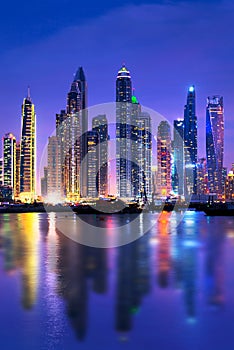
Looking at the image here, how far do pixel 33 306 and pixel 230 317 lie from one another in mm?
4273

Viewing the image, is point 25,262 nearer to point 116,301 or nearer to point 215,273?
point 215,273

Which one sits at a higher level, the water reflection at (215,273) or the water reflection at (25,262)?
the water reflection at (25,262)

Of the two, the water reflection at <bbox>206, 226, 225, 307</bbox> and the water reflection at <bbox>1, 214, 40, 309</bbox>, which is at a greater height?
the water reflection at <bbox>1, 214, 40, 309</bbox>

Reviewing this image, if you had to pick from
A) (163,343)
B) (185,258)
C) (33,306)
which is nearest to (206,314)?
(163,343)

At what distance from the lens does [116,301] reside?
11898 millimetres

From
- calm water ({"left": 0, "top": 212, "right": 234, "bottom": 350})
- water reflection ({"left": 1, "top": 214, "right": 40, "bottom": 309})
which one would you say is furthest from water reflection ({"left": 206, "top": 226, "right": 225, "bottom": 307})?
water reflection ({"left": 1, "top": 214, "right": 40, "bottom": 309})

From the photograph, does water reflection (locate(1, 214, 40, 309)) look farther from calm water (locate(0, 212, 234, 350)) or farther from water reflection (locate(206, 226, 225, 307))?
water reflection (locate(206, 226, 225, 307))

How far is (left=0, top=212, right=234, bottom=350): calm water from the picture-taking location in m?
8.71

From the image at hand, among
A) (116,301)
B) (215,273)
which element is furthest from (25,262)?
(116,301)

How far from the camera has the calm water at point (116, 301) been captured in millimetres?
8711

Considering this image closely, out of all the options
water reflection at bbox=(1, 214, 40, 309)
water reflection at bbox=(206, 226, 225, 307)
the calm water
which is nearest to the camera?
the calm water

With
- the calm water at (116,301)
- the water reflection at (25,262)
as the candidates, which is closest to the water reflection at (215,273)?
the calm water at (116,301)

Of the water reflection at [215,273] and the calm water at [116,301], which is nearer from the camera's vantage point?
the calm water at [116,301]

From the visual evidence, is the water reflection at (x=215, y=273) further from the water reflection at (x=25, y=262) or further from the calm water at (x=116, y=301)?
the water reflection at (x=25, y=262)
